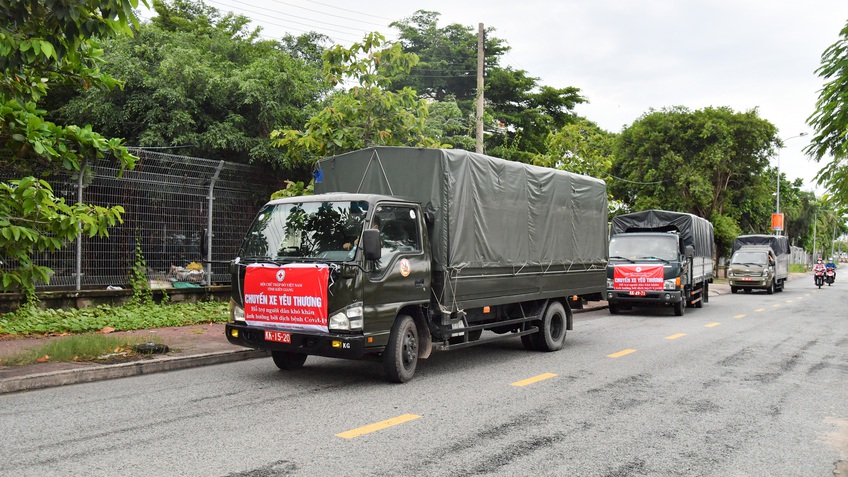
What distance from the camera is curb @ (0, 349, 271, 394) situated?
733 centimetres

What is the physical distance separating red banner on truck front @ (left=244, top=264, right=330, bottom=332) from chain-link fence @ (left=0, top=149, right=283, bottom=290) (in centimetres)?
385


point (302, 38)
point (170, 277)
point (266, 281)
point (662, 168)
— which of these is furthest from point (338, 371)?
point (662, 168)

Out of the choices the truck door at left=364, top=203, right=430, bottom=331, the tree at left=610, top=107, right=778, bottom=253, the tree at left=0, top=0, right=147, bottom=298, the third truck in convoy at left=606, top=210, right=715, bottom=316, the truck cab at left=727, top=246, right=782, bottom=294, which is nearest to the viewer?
the tree at left=0, top=0, right=147, bottom=298

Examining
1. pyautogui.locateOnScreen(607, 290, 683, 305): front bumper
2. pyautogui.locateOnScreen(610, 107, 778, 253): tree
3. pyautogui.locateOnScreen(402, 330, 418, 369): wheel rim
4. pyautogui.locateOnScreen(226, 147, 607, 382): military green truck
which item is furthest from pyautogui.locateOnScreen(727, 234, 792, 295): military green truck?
pyautogui.locateOnScreen(402, 330, 418, 369): wheel rim

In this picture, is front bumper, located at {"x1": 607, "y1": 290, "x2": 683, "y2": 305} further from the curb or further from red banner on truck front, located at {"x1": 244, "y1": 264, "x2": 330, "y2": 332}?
red banner on truck front, located at {"x1": 244, "y1": 264, "x2": 330, "y2": 332}

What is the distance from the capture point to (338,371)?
8.76 m

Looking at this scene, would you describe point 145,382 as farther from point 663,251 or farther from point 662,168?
point 662,168

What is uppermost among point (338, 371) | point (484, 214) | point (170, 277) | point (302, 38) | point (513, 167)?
point (302, 38)

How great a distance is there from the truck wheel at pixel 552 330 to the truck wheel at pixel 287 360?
386cm

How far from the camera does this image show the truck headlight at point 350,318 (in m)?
7.17

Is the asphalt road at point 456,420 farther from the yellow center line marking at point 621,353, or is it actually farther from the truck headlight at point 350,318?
the truck headlight at point 350,318

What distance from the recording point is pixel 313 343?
7.30m

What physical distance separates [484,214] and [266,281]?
3.09 m

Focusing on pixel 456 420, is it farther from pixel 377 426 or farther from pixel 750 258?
pixel 750 258
